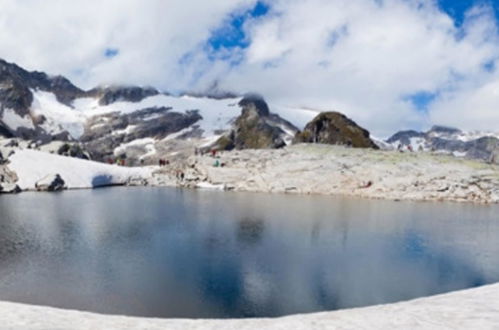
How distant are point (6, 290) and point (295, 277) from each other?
2137 centimetres

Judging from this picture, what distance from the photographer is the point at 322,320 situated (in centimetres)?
2298

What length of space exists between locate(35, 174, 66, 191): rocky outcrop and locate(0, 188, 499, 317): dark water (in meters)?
34.3

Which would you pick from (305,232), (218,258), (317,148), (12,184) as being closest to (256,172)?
(317,148)

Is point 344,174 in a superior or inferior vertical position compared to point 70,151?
inferior

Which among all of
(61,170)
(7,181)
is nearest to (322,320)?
(7,181)

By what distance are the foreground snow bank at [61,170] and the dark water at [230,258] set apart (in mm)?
39224

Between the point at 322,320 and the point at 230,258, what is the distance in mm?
20440

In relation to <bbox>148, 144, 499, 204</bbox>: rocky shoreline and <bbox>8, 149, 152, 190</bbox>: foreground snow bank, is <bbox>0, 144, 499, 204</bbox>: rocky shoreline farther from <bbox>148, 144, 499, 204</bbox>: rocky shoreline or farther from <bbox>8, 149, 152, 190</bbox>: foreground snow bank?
<bbox>8, 149, 152, 190</bbox>: foreground snow bank

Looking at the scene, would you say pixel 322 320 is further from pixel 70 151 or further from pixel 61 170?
pixel 70 151

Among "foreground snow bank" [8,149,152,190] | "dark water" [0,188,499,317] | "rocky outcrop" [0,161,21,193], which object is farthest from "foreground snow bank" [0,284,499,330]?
"foreground snow bank" [8,149,152,190]

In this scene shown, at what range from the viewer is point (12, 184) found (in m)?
109

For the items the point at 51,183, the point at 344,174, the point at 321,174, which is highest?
the point at 344,174

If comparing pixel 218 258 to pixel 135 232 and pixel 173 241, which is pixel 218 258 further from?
pixel 135 232

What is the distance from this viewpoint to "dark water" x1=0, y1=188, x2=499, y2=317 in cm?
3127
